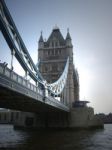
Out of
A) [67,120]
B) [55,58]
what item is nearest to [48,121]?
[67,120]

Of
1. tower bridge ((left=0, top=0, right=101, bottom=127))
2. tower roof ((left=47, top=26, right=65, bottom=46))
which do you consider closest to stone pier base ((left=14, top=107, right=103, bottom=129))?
tower bridge ((left=0, top=0, right=101, bottom=127))

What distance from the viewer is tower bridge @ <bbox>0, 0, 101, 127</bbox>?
18188 millimetres

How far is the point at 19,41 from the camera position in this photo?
69.0 ft

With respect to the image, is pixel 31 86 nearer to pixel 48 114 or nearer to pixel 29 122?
pixel 48 114

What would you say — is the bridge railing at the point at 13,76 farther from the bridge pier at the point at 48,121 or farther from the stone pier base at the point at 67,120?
the bridge pier at the point at 48,121

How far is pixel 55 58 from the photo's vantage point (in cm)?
6856

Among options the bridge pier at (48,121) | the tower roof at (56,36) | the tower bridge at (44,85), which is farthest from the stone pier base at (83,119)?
the tower roof at (56,36)

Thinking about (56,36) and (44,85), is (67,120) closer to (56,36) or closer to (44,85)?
(44,85)

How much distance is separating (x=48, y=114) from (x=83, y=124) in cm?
881

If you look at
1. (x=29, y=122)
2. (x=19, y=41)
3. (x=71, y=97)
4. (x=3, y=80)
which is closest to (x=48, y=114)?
(x=29, y=122)

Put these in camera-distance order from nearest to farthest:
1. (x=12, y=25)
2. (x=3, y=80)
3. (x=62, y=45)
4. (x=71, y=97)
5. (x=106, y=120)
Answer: (x=3, y=80) < (x=12, y=25) < (x=71, y=97) < (x=62, y=45) < (x=106, y=120)

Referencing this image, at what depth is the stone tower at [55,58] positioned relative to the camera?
64.2 m

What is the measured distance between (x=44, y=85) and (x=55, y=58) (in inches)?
1617

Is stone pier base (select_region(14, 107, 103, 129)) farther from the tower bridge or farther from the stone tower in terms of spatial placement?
the stone tower
